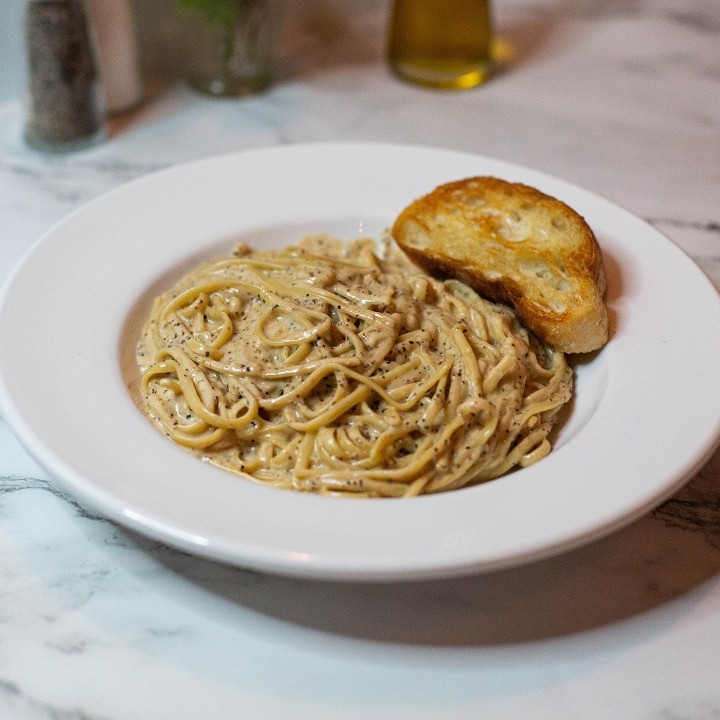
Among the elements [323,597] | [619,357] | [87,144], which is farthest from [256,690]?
[87,144]

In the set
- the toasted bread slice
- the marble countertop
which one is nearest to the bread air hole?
the toasted bread slice

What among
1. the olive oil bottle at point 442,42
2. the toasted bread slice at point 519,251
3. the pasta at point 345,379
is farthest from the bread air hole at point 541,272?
the olive oil bottle at point 442,42

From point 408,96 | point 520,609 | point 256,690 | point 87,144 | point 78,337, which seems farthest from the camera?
point 408,96

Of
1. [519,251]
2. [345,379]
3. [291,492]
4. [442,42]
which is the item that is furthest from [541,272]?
[442,42]

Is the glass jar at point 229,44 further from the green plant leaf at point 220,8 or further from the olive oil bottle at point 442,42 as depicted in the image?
the olive oil bottle at point 442,42

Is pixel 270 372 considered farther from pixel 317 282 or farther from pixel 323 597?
pixel 323 597
